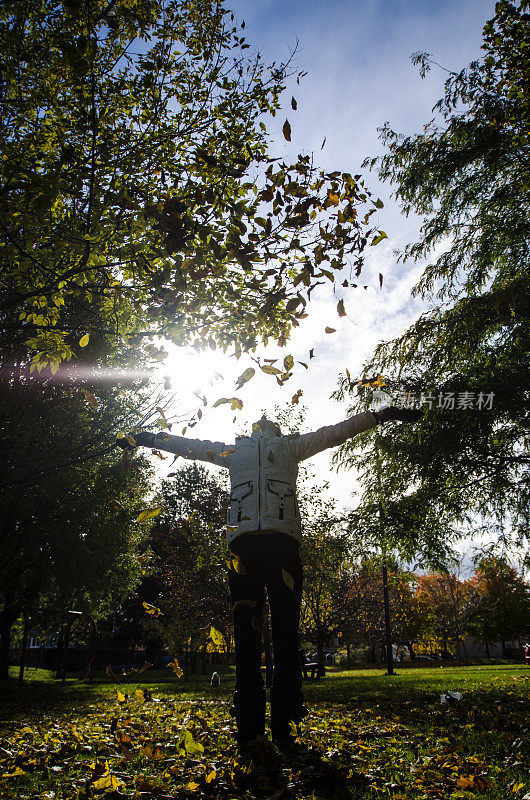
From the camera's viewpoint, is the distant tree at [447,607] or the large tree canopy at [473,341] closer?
the large tree canopy at [473,341]

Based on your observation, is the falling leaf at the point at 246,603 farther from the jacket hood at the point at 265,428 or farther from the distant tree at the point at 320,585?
the distant tree at the point at 320,585

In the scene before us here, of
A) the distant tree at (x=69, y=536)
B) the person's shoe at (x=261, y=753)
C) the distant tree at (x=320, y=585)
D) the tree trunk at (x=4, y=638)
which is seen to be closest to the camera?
the person's shoe at (x=261, y=753)

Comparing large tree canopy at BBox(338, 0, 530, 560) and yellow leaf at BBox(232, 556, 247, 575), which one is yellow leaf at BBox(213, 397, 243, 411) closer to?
yellow leaf at BBox(232, 556, 247, 575)

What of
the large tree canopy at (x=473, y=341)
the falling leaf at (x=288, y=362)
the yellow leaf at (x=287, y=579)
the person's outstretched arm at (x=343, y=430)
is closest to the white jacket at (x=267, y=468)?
the person's outstretched arm at (x=343, y=430)

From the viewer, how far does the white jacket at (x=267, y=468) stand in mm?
3645

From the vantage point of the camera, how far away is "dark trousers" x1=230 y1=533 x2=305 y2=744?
3.45 m

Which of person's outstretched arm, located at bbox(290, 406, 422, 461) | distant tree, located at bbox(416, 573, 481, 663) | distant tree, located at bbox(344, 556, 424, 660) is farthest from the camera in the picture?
distant tree, located at bbox(416, 573, 481, 663)

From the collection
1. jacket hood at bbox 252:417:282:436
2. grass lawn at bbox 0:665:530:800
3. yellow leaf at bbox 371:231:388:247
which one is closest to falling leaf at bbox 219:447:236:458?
jacket hood at bbox 252:417:282:436

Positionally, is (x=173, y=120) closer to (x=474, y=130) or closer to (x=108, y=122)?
(x=108, y=122)

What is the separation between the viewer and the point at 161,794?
266 centimetres

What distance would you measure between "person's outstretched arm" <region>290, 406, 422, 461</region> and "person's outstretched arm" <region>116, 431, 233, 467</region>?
673 millimetres

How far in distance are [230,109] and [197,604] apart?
17439mm

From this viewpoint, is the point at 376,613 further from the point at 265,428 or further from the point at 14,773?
the point at 14,773

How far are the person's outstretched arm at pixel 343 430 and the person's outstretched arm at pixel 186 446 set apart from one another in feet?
2.21
